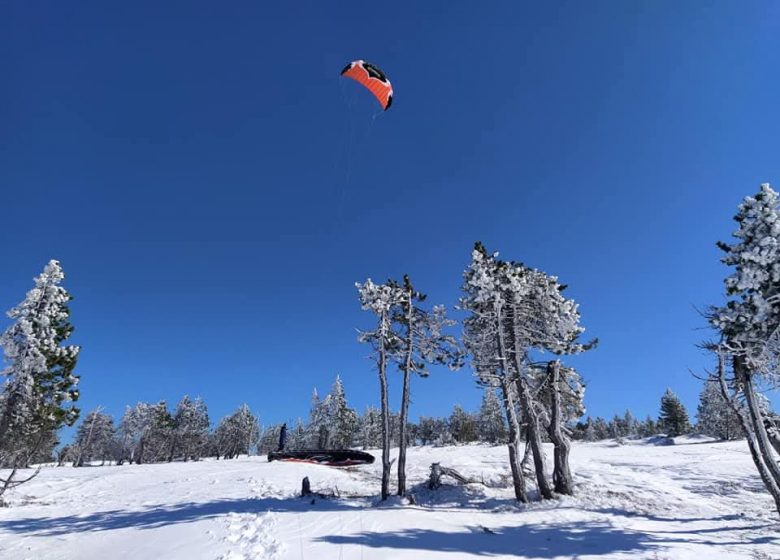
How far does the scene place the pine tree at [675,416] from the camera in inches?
2586

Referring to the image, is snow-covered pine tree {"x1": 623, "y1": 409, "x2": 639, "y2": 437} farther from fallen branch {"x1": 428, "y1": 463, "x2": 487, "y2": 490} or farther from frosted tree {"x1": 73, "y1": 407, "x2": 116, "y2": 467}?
frosted tree {"x1": 73, "y1": 407, "x2": 116, "y2": 467}

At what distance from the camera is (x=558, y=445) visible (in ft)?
62.7

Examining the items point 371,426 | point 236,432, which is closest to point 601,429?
point 371,426

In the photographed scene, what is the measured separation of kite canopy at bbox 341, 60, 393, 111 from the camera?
58.9 ft

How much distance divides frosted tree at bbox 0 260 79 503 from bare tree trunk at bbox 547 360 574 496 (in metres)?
26.8

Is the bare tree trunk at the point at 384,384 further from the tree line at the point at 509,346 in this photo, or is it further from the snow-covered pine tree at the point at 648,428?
the snow-covered pine tree at the point at 648,428

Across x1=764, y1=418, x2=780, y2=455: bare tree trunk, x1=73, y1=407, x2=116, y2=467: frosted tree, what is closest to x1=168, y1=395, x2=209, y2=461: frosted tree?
x1=73, y1=407, x2=116, y2=467: frosted tree

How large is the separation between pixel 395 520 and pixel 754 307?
1367cm

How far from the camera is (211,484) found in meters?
25.2

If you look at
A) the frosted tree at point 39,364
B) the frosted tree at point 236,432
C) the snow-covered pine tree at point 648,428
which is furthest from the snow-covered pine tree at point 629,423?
the frosted tree at point 39,364

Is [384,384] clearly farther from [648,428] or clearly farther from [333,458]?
[648,428]

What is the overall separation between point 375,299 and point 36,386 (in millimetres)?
20674

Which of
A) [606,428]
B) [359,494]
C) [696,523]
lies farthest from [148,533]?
[606,428]

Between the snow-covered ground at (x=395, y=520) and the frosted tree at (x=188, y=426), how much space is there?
45.2 metres
